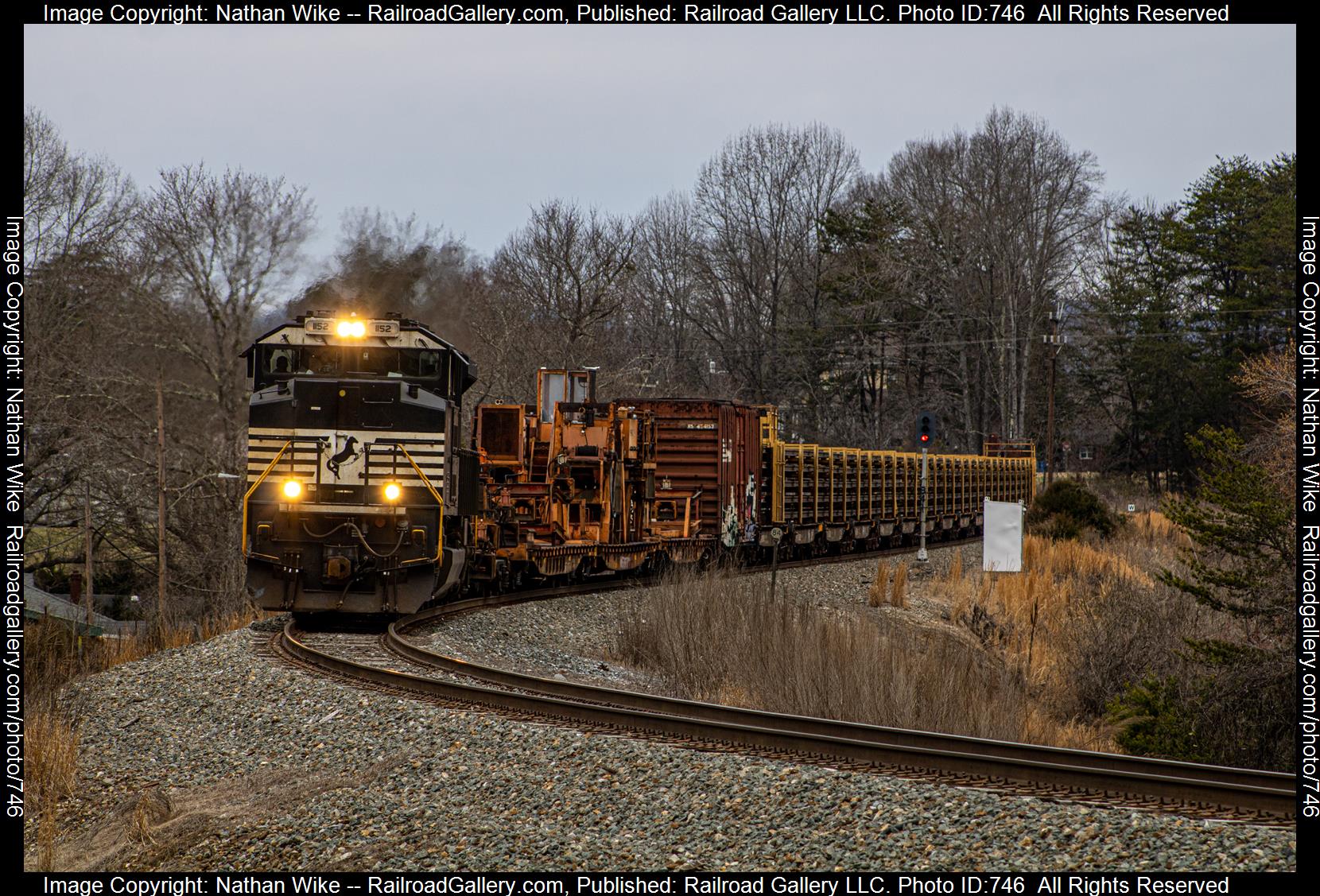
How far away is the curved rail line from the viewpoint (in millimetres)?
6398

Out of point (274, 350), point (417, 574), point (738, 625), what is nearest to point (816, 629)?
point (738, 625)

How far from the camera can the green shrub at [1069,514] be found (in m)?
29.0

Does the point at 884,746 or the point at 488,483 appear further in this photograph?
the point at 488,483

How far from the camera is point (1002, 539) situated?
2308 centimetres

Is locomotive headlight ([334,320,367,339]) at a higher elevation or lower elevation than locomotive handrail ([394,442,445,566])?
higher

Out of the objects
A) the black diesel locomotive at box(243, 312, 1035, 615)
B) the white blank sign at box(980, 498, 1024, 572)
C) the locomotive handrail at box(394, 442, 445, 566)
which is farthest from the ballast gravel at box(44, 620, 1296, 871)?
the white blank sign at box(980, 498, 1024, 572)

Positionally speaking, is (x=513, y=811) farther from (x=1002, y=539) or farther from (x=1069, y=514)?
(x=1069, y=514)

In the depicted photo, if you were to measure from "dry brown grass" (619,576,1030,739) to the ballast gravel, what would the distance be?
9.45 ft

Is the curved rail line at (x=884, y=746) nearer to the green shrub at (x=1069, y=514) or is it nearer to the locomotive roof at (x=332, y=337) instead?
the locomotive roof at (x=332, y=337)

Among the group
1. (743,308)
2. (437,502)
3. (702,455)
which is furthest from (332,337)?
(743,308)

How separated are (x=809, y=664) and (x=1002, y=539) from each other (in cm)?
1331

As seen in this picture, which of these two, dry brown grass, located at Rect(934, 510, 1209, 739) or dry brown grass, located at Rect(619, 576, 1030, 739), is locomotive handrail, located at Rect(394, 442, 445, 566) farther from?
dry brown grass, located at Rect(934, 510, 1209, 739)

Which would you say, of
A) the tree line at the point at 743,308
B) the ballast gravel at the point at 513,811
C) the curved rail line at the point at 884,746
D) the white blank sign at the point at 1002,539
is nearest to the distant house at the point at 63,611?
the tree line at the point at 743,308
